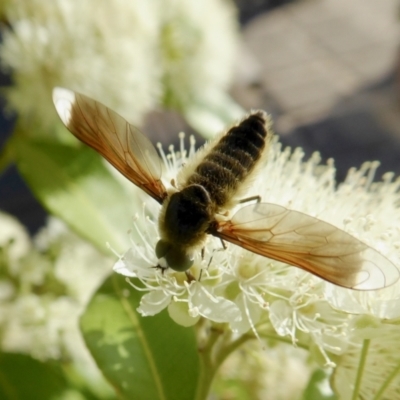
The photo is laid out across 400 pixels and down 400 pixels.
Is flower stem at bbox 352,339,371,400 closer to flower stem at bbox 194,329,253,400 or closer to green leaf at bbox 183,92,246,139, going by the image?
flower stem at bbox 194,329,253,400

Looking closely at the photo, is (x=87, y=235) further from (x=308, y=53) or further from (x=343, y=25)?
(x=343, y=25)

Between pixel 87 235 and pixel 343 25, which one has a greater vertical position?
pixel 343 25

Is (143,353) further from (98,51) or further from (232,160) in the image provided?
(98,51)

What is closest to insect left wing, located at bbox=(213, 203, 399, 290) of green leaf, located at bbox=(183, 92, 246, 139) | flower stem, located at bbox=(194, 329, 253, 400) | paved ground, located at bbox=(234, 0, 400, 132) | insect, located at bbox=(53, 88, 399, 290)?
insect, located at bbox=(53, 88, 399, 290)

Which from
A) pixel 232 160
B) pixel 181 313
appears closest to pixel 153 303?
pixel 181 313

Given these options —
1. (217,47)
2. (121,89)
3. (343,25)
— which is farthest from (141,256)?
(343,25)

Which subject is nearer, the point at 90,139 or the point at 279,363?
the point at 90,139

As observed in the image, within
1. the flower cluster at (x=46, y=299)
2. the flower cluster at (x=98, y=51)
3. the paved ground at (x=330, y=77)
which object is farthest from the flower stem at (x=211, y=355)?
the paved ground at (x=330, y=77)
